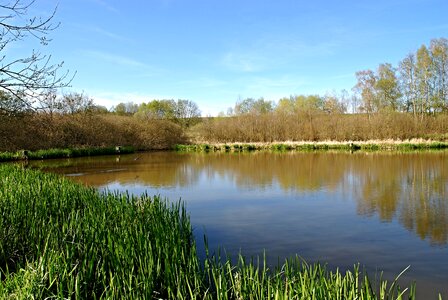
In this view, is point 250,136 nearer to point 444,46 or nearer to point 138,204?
point 444,46

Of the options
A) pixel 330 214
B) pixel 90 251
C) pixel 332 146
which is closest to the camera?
pixel 90 251

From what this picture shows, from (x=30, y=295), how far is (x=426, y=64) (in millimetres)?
37016

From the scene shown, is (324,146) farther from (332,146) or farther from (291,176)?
(291,176)

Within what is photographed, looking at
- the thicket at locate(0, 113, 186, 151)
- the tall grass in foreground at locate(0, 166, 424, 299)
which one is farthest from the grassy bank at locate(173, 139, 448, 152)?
A: the tall grass in foreground at locate(0, 166, 424, 299)

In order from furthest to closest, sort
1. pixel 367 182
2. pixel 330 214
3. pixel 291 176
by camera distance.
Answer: pixel 291 176
pixel 367 182
pixel 330 214

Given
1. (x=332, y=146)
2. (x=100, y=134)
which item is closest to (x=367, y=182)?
(x=332, y=146)

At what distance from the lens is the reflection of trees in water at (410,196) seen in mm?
6680

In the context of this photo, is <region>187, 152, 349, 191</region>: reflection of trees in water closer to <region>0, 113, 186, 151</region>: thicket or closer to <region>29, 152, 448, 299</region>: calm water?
<region>29, 152, 448, 299</region>: calm water

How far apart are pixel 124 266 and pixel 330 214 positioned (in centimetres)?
543

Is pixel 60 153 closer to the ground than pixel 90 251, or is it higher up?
higher up

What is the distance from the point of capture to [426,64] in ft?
109

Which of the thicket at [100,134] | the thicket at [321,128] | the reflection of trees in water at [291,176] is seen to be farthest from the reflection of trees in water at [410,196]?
the thicket at [100,134]

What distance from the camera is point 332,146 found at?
1109 inches

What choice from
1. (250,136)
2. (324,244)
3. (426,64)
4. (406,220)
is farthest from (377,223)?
(426,64)
